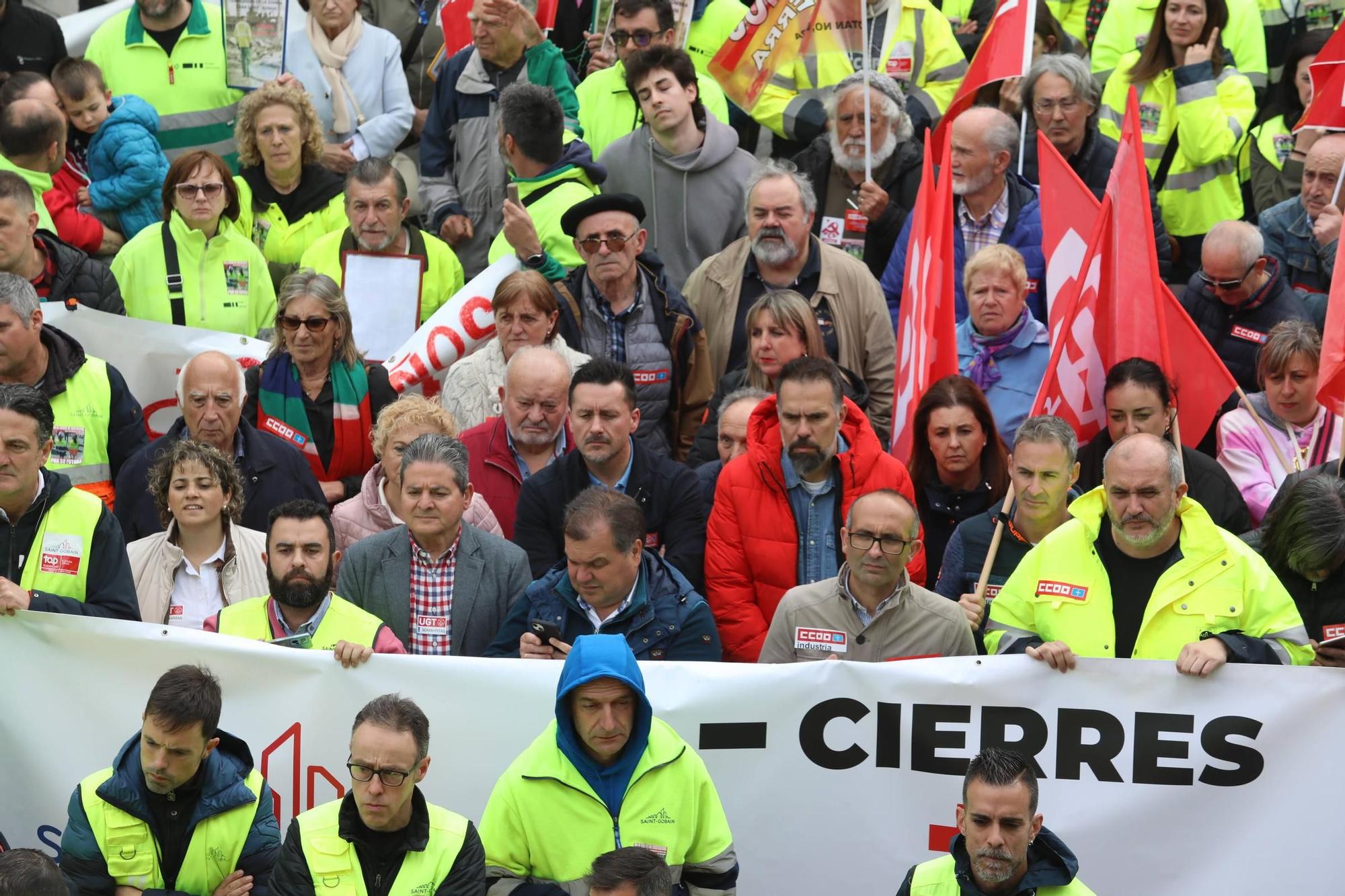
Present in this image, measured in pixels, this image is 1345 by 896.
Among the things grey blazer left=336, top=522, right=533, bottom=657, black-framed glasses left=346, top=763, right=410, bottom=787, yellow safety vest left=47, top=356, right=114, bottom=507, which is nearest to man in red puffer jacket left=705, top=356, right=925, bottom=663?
grey blazer left=336, top=522, right=533, bottom=657

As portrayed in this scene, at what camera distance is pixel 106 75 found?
41.5ft

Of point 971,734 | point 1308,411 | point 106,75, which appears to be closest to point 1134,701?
point 971,734

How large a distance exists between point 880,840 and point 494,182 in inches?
213

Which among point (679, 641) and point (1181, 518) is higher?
point (1181, 518)

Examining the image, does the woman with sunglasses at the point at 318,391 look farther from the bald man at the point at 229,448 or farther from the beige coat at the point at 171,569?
the beige coat at the point at 171,569

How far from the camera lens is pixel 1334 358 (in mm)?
8844

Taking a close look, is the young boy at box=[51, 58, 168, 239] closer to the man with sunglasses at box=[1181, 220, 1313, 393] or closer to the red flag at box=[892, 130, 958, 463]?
the red flag at box=[892, 130, 958, 463]

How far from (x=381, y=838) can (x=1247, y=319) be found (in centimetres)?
591

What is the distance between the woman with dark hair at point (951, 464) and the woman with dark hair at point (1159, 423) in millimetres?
398

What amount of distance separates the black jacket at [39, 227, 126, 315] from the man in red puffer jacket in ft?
12.8

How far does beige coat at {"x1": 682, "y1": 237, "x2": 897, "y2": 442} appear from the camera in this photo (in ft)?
33.9

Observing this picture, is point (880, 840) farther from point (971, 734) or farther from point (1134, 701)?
point (1134, 701)

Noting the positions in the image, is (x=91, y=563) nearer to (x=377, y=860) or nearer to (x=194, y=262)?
(x=377, y=860)

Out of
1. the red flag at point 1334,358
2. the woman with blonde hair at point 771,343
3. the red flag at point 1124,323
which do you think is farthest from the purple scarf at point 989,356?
the red flag at point 1334,358
